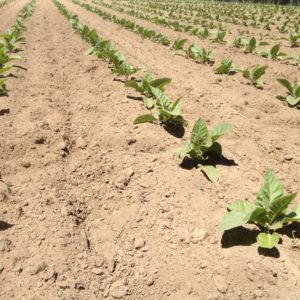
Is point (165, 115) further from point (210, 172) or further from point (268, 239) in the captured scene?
point (268, 239)

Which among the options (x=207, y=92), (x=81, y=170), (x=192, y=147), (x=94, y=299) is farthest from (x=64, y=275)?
(x=207, y=92)

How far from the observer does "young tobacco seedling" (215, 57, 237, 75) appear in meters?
5.79

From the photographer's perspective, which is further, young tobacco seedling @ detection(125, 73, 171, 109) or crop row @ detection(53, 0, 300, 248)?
young tobacco seedling @ detection(125, 73, 171, 109)

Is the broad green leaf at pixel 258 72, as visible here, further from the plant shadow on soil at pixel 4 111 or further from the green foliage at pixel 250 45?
the plant shadow on soil at pixel 4 111

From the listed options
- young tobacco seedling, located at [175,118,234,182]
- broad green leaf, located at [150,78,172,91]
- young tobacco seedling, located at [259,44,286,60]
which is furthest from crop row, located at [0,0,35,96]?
young tobacco seedling, located at [259,44,286,60]

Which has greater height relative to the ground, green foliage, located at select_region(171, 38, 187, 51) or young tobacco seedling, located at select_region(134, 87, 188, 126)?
young tobacco seedling, located at select_region(134, 87, 188, 126)

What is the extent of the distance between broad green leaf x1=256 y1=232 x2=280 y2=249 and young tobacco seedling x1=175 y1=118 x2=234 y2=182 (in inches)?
29.5

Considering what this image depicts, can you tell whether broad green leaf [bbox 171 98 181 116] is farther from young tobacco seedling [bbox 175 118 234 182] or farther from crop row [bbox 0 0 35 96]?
crop row [bbox 0 0 35 96]

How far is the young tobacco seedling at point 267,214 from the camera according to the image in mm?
2316

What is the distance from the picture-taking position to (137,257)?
7.73 ft

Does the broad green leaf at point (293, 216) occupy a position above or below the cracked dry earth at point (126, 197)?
above

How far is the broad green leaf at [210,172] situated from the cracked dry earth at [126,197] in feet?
0.21

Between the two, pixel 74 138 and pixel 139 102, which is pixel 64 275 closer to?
pixel 74 138

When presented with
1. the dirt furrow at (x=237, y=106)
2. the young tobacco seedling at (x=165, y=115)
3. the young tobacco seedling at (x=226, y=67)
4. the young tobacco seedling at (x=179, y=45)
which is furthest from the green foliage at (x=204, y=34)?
the young tobacco seedling at (x=165, y=115)
